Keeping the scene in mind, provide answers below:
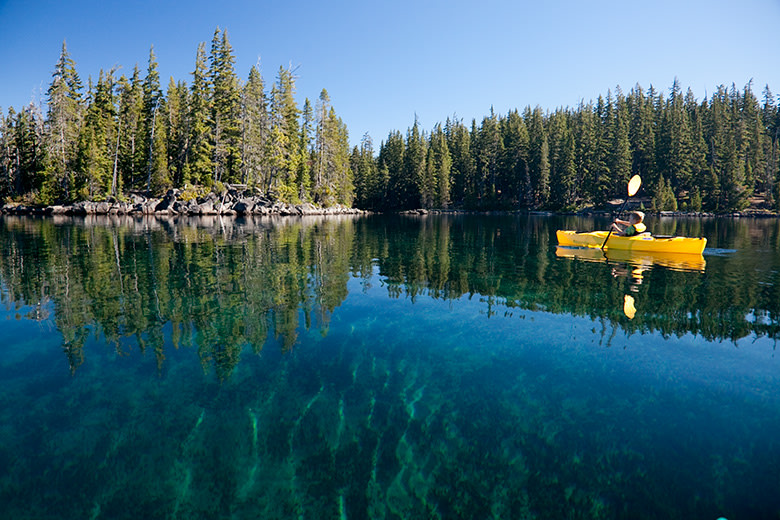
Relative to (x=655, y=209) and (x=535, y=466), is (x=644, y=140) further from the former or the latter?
(x=535, y=466)

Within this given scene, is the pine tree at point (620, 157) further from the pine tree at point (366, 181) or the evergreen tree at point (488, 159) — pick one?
the pine tree at point (366, 181)

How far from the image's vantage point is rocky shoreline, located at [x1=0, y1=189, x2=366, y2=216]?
5512 cm

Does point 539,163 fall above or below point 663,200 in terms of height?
above

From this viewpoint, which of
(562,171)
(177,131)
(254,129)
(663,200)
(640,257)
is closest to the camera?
(640,257)

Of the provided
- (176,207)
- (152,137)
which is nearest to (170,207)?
(176,207)

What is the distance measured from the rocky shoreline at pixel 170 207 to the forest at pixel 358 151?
224 centimetres

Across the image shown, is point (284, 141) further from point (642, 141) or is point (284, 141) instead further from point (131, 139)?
point (642, 141)

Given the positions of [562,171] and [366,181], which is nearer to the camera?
[562,171]

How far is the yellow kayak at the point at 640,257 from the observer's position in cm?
1816

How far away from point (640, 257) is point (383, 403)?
63.2 ft

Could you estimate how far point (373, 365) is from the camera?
23.9ft

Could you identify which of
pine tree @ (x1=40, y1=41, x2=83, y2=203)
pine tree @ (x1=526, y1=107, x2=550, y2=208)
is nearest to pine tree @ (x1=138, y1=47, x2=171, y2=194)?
pine tree @ (x1=40, y1=41, x2=83, y2=203)

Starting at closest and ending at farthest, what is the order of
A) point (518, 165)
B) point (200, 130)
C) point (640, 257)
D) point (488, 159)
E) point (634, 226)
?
1. point (640, 257)
2. point (634, 226)
3. point (200, 130)
4. point (518, 165)
5. point (488, 159)

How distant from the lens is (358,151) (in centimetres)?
10100
